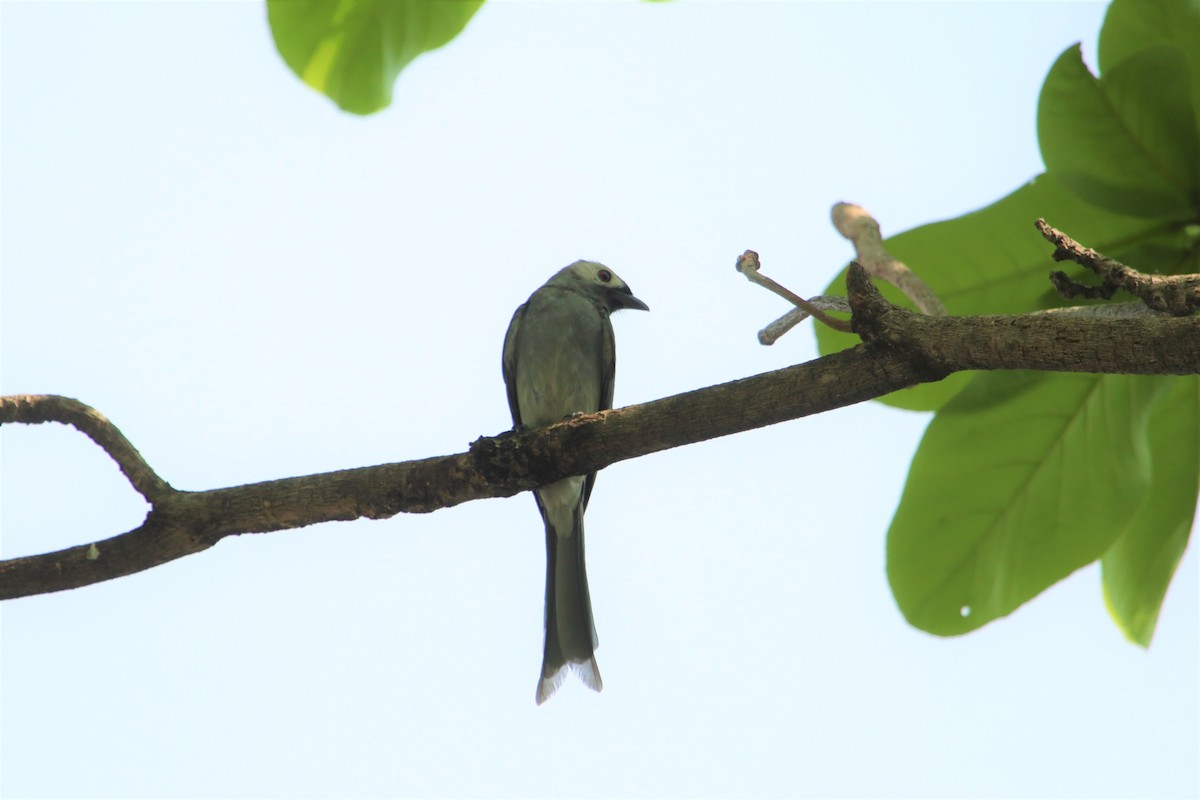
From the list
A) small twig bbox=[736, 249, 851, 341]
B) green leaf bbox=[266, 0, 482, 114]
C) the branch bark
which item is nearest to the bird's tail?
the branch bark

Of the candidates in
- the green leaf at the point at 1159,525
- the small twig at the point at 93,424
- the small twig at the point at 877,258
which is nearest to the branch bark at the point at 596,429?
the small twig at the point at 93,424

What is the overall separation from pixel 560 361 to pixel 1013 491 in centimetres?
250

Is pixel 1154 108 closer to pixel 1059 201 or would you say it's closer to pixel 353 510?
pixel 1059 201

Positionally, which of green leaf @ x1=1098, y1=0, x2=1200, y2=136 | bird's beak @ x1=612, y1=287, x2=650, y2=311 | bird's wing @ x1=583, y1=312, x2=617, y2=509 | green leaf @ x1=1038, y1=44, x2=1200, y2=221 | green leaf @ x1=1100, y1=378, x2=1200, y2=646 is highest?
bird's beak @ x1=612, y1=287, x2=650, y2=311

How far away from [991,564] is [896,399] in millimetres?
576

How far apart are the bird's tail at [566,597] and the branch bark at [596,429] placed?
1.22 metres

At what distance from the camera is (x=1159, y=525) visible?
11.0 feet

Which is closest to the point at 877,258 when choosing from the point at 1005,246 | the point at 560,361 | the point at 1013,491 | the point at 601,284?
the point at 1005,246

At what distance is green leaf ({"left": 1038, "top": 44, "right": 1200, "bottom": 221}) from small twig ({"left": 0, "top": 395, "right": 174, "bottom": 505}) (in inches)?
98.5

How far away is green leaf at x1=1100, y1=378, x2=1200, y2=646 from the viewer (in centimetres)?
320

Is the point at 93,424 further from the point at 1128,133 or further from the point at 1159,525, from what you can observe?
the point at 1159,525

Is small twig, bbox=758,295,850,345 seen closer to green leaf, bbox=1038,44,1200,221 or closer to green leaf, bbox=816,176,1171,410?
green leaf, bbox=816,176,1171,410

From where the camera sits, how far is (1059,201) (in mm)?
3037

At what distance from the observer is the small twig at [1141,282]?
2.26m
